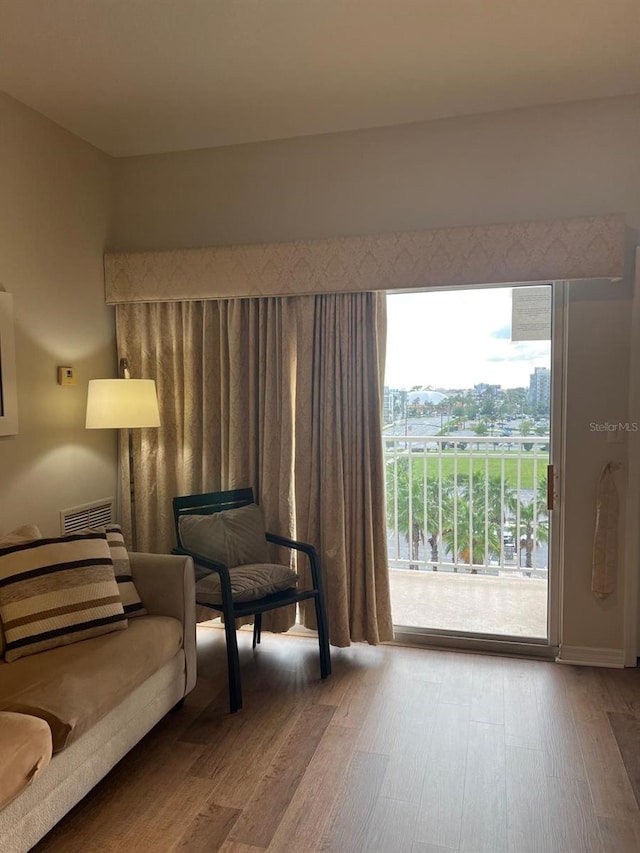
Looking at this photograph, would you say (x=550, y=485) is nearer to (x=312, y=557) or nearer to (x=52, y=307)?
(x=312, y=557)

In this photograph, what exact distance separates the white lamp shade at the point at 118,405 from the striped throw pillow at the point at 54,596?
2.68 feet

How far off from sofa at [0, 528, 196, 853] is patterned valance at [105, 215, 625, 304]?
1546 mm

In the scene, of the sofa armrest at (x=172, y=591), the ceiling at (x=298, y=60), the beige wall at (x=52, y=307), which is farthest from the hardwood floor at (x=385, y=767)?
the ceiling at (x=298, y=60)

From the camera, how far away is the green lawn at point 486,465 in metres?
4.34

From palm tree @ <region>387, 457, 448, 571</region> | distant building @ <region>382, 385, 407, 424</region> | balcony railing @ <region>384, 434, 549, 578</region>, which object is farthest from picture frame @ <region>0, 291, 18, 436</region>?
palm tree @ <region>387, 457, 448, 571</region>

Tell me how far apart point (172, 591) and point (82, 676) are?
2.14 feet

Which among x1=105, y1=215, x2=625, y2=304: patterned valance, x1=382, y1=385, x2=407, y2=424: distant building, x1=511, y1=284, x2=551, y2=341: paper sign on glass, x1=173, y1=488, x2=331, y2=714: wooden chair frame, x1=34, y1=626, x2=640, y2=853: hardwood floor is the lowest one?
x1=34, y1=626, x2=640, y2=853: hardwood floor

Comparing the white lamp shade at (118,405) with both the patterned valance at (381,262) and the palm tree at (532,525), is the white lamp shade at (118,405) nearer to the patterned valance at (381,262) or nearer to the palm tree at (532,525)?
the patterned valance at (381,262)

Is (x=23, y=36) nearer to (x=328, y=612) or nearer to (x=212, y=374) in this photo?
(x=212, y=374)

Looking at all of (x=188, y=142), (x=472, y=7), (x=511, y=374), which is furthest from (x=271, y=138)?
(x=511, y=374)

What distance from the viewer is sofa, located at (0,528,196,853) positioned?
1762 millimetres

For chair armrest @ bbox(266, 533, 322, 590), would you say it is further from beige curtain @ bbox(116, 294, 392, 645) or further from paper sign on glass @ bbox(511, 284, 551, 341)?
paper sign on glass @ bbox(511, 284, 551, 341)

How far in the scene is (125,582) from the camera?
2.68 m

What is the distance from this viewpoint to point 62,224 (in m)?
3.28
